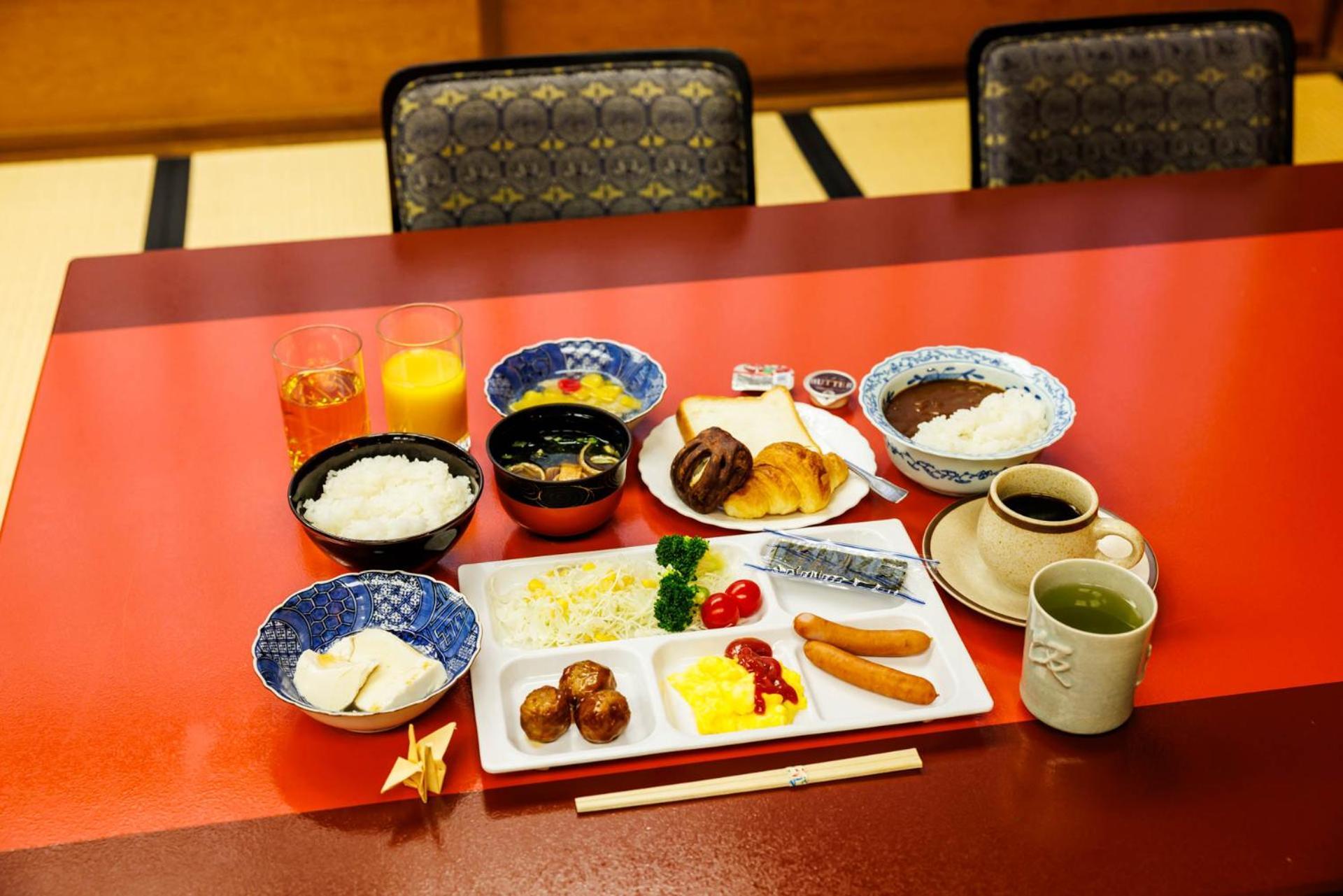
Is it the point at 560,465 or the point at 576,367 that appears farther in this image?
the point at 576,367

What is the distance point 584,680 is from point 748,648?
19 cm

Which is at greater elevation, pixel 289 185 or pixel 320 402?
pixel 320 402

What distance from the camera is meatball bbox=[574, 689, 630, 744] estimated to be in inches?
51.1

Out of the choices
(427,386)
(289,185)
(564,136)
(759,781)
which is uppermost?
(564,136)

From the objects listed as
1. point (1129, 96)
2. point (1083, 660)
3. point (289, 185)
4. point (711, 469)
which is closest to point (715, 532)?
point (711, 469)

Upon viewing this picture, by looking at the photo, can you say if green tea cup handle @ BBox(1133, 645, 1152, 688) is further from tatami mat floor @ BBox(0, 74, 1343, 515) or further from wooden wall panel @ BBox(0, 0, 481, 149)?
wooden wall panel @ BBox(0, 0, 481, 149)

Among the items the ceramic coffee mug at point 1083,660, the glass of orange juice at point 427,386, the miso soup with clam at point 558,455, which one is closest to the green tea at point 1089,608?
the ceramic coffee mug at point 1083,660

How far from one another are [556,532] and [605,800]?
0.42 metres

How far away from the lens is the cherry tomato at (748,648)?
142 centimetres

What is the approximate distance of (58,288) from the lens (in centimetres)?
402

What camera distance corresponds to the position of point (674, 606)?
1.45m

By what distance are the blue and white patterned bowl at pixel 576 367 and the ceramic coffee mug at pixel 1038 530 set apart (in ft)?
1.69

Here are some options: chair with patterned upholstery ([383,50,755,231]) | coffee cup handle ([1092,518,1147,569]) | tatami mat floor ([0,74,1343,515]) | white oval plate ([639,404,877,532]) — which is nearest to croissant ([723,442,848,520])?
white oval plate ([639,404,877,532])

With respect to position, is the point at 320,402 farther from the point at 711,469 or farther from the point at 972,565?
the point at 972,565
